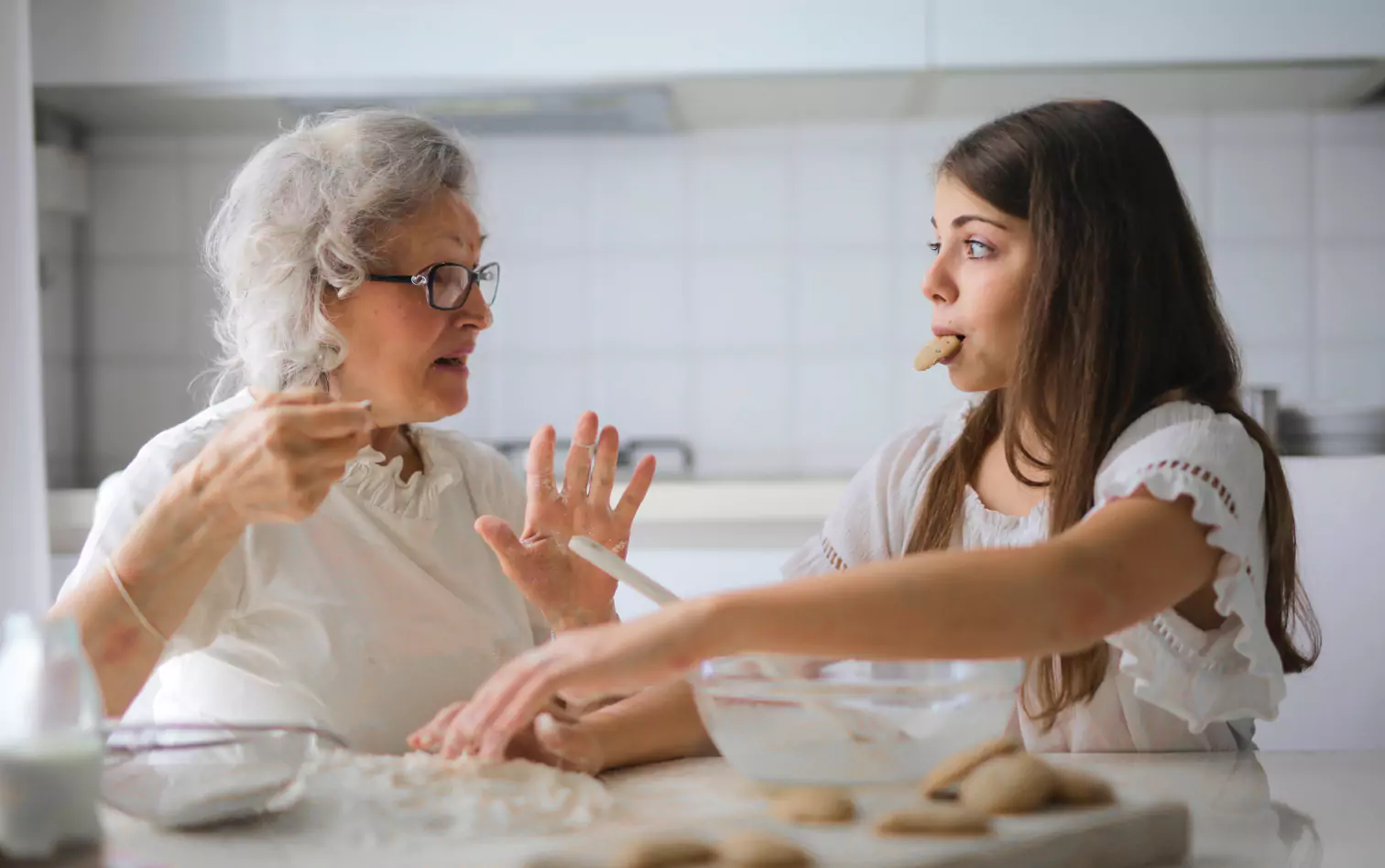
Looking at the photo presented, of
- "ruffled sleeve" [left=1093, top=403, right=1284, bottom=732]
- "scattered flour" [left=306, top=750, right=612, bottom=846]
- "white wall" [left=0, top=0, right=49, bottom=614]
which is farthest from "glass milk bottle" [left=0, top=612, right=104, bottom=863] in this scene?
"white wall" [left=0, top=0, right=49, bottom=614]

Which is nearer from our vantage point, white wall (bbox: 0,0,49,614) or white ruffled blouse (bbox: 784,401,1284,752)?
white ruffled blouse (bbox: 784,401,1284,752)

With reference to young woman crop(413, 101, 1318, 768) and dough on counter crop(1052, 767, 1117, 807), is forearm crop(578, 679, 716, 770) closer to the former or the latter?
young woman crop(413, 101, 1318, 768)

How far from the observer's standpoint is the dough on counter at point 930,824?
759 mm

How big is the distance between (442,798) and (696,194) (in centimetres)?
285

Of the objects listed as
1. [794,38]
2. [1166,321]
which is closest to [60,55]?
[794,38]

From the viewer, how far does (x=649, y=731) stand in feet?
Answer: 3.67

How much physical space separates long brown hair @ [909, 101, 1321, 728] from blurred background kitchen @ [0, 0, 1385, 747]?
1.47 m

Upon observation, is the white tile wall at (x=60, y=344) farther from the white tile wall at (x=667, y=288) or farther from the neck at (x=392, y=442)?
the neck at (x=392, y=442)

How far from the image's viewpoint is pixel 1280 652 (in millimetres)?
1338

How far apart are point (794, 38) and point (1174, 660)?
7.08 ft

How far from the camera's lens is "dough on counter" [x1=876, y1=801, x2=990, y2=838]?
759mm

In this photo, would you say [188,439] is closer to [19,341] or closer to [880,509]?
[880,509]

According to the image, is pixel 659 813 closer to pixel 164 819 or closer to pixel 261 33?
pixel 164 819

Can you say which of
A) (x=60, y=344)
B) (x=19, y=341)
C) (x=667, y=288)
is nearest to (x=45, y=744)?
(x=19, y=341)
